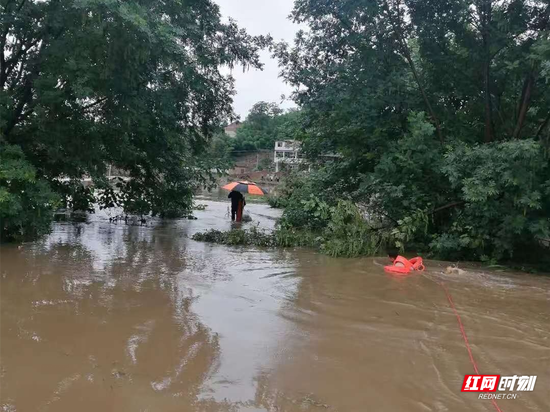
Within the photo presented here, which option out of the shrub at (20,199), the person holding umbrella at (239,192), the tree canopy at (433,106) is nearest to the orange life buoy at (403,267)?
the tree canopy at (433,106)

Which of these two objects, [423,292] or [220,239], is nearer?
[423,292]

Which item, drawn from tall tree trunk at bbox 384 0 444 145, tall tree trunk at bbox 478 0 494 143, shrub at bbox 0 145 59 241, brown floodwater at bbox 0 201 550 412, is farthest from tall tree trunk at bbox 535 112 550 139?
shrub at bbox 0 145 59 241

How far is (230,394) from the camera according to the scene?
3932 millimetres

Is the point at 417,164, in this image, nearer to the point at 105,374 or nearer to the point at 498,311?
the point at 498,311

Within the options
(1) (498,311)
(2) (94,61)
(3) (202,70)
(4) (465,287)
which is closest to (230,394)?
(1) (498,311)

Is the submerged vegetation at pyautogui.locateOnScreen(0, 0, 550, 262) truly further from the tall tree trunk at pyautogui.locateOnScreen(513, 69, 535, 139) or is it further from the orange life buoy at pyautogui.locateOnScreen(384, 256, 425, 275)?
the orange life buoy at pyautogui.locateOnScreen(384, 256, 425, 275)

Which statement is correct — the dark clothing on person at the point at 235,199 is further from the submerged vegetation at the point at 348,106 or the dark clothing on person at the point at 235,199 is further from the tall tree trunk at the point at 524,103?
the tall tree trunk at the point at 524,103

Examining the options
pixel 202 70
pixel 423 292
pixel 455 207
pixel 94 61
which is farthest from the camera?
pixel 202 70

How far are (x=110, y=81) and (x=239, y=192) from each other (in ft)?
25.4

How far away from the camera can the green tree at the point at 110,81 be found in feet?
31.1

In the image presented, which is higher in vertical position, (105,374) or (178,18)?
(178,18)

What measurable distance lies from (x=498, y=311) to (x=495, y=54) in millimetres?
7103

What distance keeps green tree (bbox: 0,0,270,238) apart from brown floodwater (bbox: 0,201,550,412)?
10.7ft

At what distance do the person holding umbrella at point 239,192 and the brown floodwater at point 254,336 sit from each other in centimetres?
649
